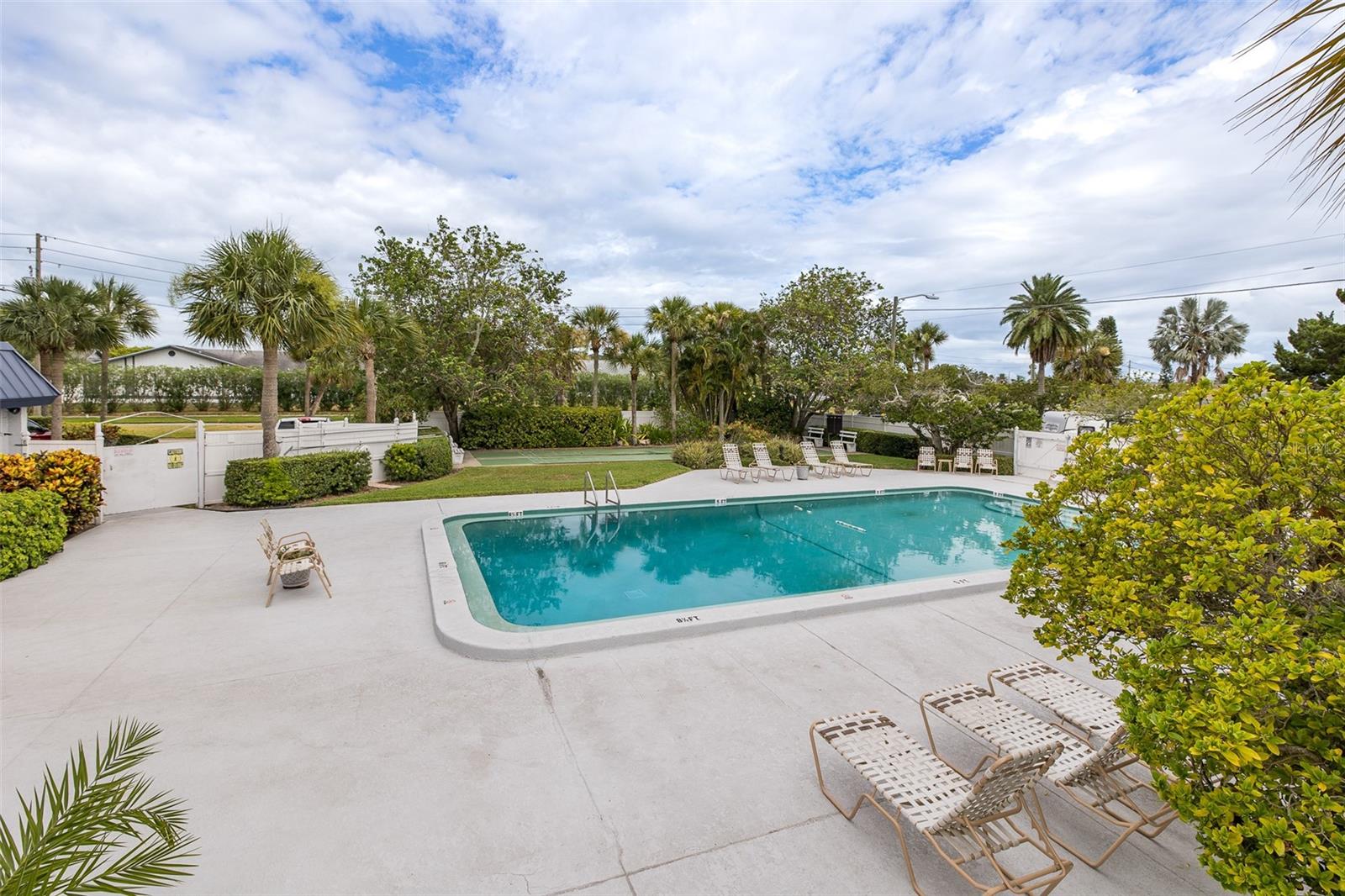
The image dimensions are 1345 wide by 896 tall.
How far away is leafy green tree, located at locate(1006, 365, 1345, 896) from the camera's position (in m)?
1.77

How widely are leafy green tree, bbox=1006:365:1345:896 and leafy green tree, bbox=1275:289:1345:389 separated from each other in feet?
51.2

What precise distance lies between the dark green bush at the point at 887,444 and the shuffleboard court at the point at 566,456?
8376 millimetres

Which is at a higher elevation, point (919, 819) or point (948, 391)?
point (948, 391)

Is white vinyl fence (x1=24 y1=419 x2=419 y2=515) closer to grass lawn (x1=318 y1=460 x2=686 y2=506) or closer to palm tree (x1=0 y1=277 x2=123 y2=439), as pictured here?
grass lawn (x1=318 y1=460 x2=686 y2=506)

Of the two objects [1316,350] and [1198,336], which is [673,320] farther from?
[1198,336]

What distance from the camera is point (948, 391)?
61.3 feet

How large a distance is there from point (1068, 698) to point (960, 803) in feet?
5.40

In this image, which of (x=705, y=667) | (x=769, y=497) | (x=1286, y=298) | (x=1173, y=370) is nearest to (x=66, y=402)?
(x=769, y=497)

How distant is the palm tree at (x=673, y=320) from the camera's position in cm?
2266

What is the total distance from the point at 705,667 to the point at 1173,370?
146ft

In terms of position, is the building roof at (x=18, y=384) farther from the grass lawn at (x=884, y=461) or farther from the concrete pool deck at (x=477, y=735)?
the grass lawn at (x=884, y=461)

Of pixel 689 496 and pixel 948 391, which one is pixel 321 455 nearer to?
pixel 689 496

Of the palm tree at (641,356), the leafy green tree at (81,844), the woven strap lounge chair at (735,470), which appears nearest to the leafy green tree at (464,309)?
the palm tree at (641,356)

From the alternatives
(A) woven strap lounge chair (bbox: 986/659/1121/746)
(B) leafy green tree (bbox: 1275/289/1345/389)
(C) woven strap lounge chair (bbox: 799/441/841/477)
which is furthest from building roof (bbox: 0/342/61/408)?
(B) leafy green tree (bbox: 1275/289/1345/389)
